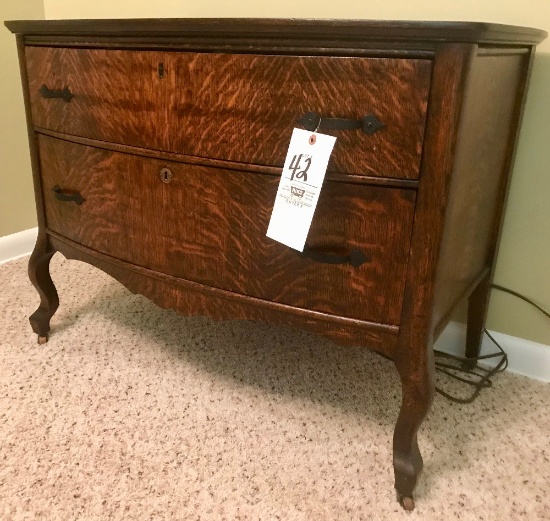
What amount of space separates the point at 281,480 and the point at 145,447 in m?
0.25

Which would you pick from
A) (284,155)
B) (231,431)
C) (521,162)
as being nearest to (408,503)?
(231,431)

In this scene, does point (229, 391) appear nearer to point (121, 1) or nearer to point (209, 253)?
point (209, 253)

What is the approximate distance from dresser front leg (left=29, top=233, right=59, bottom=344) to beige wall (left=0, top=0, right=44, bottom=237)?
548 mm

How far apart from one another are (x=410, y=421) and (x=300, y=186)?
0.40 metres

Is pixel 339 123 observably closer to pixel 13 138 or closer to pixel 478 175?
pixel 478 175

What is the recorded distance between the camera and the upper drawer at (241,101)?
0.75m

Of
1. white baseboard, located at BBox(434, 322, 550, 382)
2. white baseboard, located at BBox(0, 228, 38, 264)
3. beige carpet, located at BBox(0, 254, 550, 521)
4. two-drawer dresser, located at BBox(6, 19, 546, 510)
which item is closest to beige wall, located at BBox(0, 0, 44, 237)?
white baseboard, located at BBox(0, 228, 38, 264)

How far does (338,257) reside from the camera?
835 millimetres

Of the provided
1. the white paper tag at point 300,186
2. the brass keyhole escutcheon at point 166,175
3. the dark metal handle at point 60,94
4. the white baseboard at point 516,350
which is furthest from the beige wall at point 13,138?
the white baseboard at point 516,350

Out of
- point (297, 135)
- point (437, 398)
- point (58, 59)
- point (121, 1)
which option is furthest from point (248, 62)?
point (121, 1)

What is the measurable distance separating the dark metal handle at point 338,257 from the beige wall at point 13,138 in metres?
1.25

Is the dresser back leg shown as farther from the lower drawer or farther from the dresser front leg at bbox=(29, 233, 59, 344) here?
the dresser front leg at bbox=(29, 233, 59, 344)

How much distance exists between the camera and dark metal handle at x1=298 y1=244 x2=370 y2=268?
828 millimetres

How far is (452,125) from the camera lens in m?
0.72
